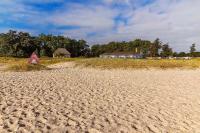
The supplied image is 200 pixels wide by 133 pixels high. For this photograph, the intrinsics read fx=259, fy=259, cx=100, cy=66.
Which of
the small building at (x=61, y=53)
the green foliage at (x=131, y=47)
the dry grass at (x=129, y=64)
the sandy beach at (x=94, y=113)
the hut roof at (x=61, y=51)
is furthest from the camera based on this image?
the green foliage at (x=131, y=47)

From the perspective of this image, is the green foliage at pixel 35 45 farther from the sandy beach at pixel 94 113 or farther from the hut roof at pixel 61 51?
the sandy beach at pixel 94 113

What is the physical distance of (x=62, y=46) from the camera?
111312 millimetres

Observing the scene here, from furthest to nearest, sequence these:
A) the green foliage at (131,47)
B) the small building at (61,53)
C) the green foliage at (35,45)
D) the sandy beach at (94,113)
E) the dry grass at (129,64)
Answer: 1. the green foliage at (131,47)
2. the small building at (61,53)
3. the green foliage at (35,45)
4. the dry grass at (129,64)
5. the sandy beach at (94,113)

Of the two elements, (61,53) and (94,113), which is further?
(61,53)

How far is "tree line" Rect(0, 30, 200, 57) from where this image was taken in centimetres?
9438

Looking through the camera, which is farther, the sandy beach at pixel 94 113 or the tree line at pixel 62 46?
the tree line at pixel 62 46

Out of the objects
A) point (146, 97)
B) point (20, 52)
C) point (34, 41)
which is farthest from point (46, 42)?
point (146, 97)

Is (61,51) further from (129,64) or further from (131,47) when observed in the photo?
(129,64)

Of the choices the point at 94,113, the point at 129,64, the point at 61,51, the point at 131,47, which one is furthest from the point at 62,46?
the point at 94,113

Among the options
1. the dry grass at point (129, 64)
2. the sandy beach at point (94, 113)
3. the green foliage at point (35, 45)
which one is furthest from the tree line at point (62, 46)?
the sandy beach at point (94, 113)

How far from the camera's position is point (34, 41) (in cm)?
10119

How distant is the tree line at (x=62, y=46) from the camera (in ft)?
310

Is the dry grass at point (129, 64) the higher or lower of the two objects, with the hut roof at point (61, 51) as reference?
lower

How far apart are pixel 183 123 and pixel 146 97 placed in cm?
425
